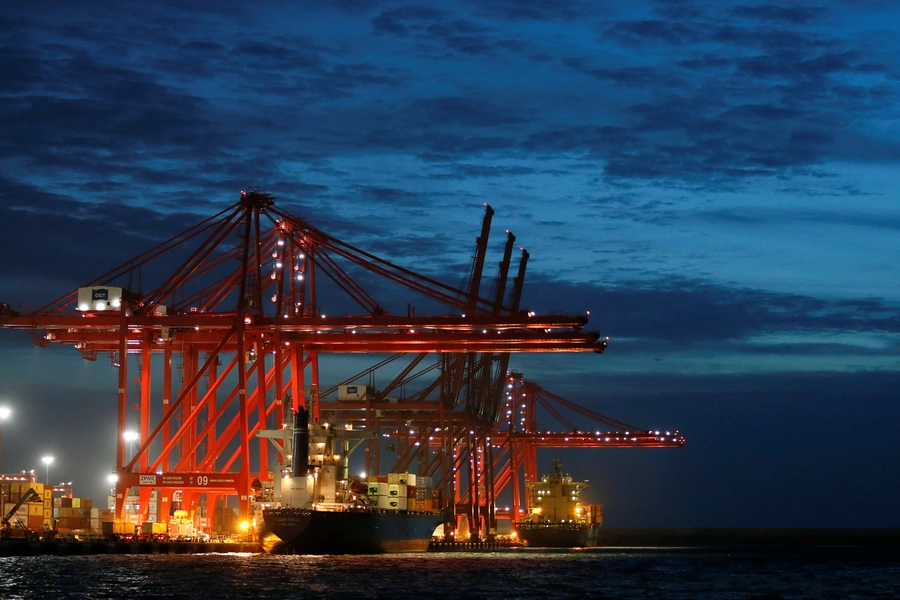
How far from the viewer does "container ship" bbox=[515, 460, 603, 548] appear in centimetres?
9500

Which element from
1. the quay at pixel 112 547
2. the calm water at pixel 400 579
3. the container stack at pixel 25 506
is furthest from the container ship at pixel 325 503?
the container stack at pixel 25 506

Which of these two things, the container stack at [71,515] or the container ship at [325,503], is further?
the container stack at [71,515]

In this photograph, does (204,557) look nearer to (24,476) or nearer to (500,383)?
(24,476)

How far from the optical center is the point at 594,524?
101812 mm

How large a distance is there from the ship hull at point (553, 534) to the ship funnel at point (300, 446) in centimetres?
3991

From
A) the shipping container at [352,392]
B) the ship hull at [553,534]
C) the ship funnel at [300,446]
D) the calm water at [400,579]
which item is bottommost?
the calm water at [400,579]

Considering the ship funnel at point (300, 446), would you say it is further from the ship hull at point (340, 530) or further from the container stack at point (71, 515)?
the container stack at point (71, 515)

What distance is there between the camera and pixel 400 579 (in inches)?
1743

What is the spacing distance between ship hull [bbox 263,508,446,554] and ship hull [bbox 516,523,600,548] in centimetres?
3060

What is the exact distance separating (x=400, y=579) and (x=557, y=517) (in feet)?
179

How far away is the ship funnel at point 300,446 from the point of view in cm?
5791

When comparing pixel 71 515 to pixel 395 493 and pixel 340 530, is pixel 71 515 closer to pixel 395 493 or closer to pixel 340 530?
pixel 340 530

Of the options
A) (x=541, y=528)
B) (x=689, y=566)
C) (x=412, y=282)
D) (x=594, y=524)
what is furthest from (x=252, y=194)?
(x=594, y=524)

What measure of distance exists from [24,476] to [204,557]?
1415cm
